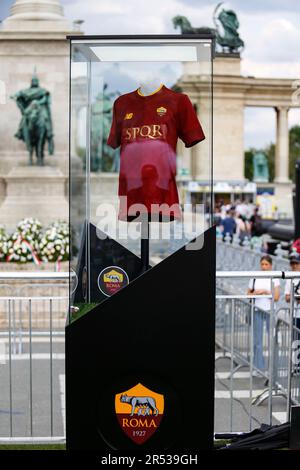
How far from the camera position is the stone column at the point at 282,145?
75575mm

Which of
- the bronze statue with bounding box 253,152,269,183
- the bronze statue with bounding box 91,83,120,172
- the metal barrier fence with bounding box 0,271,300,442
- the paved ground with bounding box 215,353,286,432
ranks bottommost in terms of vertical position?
the paved ground with bounding box 215,353,286,432

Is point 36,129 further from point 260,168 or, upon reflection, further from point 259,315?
point 260,168

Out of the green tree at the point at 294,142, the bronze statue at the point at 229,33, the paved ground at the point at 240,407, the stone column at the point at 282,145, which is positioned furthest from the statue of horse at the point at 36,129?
the green tree at the point at 294,142

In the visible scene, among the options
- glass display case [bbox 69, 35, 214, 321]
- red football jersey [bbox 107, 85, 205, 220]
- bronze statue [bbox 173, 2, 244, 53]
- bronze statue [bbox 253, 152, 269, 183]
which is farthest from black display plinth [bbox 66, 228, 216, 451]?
bronze statue [bbox 253, 152, 269, 183]

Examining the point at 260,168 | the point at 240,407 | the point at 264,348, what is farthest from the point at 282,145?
the point at 240,407

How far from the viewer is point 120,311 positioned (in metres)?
5.60

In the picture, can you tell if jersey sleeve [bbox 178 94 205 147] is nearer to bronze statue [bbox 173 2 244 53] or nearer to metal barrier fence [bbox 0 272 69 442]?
Answer: metal barrier fence [bbox 0 272 69 442]

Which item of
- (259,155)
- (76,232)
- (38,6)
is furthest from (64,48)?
(259,155)

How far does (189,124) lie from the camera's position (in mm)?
5660

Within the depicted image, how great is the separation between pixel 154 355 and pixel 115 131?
4.46ft

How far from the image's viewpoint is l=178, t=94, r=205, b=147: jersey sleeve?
5652 mm

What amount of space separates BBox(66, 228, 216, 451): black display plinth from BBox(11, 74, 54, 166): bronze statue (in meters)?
19.4
